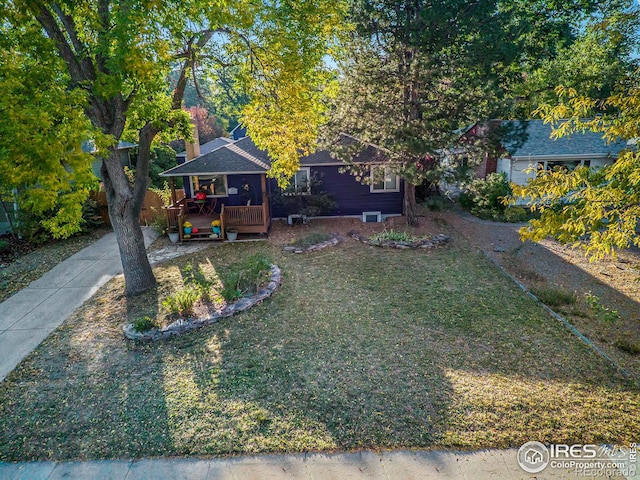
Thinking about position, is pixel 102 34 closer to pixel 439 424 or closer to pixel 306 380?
pixel 306 380

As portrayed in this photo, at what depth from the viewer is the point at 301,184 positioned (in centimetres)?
1546

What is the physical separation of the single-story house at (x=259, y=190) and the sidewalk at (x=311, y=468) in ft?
32.0

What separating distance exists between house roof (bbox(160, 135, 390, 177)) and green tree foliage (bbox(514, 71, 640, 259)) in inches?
331

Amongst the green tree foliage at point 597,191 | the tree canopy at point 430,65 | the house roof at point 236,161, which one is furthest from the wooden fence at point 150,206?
the green tree foliage at point 597,191

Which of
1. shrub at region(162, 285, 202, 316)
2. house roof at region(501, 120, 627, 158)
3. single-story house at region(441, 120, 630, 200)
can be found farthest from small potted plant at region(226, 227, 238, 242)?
house roof at region(501, 120, 627, 158)

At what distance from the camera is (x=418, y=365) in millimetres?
6238

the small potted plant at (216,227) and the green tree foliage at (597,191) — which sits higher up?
the green tree foliage at (597,191)

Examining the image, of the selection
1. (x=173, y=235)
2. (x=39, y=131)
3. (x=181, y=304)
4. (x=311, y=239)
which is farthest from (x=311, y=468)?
(x=173, y=235)

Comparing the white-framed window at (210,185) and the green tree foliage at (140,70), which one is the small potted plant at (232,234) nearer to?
the white-framed window at (210,185)

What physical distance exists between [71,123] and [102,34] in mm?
2014

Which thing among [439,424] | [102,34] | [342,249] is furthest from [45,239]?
[439,424]

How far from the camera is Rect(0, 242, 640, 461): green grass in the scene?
191 inches

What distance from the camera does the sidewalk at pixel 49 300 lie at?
7.16m

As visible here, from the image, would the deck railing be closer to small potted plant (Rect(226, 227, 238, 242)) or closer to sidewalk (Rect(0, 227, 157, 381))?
small potted plant (Rect(226, 227, 238, 242))
